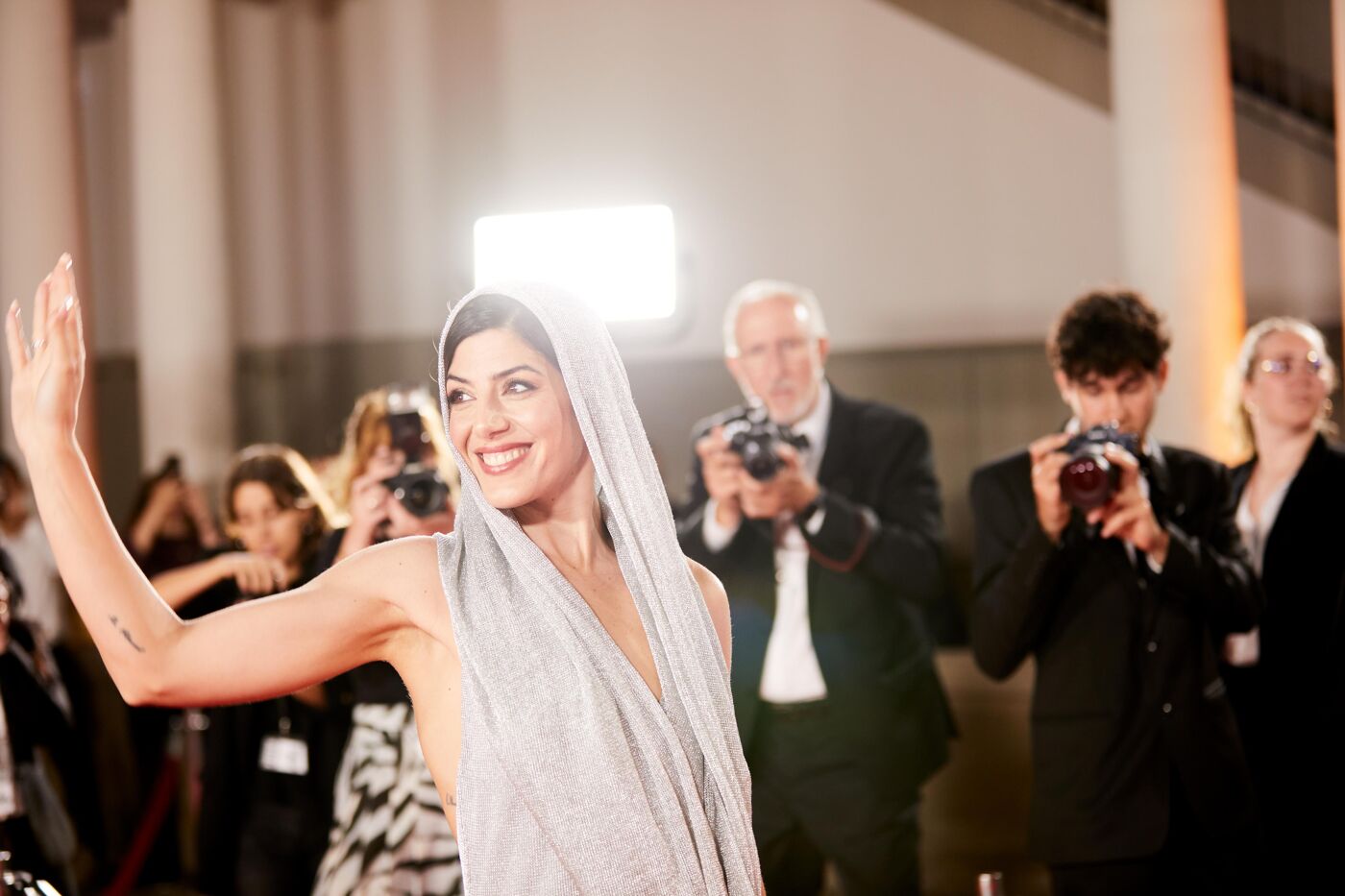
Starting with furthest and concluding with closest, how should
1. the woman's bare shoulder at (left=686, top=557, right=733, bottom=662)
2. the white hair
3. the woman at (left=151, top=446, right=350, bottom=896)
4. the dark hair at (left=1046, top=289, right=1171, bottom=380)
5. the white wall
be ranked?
the white wall
the white hair
the woman at (left=151, top=446, right=350, bottom=896)
the dark hair at (left=1046, top=289, right=1171, bottom=380)
the woman's bare shoulder at (left=686, top=557, right=733, bottom=662)

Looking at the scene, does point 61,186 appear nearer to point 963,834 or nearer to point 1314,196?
point 963,834

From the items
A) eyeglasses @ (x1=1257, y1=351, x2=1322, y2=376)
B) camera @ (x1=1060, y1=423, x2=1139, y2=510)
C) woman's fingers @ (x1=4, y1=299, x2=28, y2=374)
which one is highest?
woman's fingers @ (x1=4, y1=299, x2=28, y2=374)

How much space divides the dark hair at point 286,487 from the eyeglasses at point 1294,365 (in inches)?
101

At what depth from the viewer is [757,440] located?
343 centimetres

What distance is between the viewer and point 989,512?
10.8ft

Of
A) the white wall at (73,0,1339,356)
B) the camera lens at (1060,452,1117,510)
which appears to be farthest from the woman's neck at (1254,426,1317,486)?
the white wall at (73,0,1339,356)

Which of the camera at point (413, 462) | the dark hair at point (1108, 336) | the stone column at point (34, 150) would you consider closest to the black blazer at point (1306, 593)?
the dark hair at point (1108, 336)

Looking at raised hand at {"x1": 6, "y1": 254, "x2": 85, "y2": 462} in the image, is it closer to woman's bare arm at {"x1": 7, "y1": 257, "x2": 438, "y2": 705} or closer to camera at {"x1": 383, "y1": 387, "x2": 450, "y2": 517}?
woman's bare arm at {"x1": 7, "y1": 257, "x2": 438, "y2": 705}

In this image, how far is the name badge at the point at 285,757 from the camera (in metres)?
3.68

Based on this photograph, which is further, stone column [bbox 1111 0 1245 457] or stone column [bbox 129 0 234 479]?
stone column [bbox 129 0 234 479]

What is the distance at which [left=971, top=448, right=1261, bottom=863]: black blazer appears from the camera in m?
3.00

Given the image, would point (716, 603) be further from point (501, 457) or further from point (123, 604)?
point (123, 604)

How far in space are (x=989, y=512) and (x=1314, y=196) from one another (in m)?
4.76

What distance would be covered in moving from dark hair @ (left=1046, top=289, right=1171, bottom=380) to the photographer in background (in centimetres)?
139
